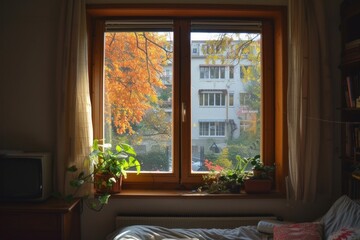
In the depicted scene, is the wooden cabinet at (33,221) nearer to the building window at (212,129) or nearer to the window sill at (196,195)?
the window sill at (196,195)

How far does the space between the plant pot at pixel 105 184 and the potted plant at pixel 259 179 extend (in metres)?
1.07

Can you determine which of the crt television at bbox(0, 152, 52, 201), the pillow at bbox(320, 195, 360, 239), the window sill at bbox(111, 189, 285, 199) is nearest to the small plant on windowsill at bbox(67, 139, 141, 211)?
the window sill at bbox(111, 189, 285, 199)

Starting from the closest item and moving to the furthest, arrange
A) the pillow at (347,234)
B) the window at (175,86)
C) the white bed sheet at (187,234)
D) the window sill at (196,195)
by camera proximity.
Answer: the pillow at (347,234)
the white bed sheet at (187,234)
the window sill at (196,195)
the window at (175,86)

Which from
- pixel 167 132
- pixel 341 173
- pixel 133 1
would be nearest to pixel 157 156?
pixel 167 132

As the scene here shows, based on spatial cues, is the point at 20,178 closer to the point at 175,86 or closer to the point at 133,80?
the point at 133,80

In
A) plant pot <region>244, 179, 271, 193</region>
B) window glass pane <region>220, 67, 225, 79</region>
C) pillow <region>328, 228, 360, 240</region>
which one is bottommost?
pillow <region>328, 228, 360, 240</region>

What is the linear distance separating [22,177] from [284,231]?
188cm

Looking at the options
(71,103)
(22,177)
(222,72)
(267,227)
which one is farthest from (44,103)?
(267,227)

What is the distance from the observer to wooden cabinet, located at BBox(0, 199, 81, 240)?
2252 mm

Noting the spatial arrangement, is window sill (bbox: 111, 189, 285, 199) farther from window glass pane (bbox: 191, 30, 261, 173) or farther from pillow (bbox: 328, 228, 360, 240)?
pillow (bbox: 328, 228, 360, 240)

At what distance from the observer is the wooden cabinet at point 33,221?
2.25m

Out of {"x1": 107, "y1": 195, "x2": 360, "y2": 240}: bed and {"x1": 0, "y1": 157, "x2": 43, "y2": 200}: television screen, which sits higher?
{"x1": 0, "y1": 157, "x2": 43, "y2": 200}: television screen

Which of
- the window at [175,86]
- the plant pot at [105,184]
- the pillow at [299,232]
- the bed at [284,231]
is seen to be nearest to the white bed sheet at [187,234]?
the bed at [284,231]

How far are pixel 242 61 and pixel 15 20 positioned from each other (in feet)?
6.44
